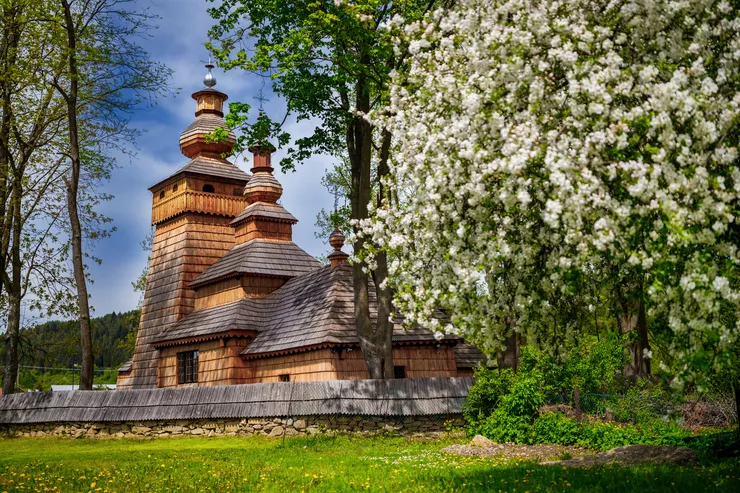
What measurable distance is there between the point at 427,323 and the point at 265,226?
28.4 m

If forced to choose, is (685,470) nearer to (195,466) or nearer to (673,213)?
(673,213)

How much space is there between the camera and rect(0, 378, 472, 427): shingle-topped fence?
72.4 ft

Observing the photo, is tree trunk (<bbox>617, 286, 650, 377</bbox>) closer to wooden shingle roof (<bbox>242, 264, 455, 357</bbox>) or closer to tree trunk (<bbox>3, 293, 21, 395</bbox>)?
wooden shingle roof (<bbox>242, 264, 455, 357</bbox>)

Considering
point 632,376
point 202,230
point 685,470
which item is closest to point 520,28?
point 685,470

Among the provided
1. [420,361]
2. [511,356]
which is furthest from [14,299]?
[511,356]

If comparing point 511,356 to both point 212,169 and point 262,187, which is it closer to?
point 262,187

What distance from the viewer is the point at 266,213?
37594mm

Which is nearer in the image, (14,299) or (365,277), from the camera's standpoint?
(365,277)

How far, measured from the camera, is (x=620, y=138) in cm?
768

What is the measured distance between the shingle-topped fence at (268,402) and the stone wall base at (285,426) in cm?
16

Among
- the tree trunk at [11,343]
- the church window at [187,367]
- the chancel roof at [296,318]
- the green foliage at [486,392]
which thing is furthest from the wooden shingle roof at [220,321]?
the green foliage at [486,392]

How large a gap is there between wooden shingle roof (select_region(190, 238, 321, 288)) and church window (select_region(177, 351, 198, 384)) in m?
3.92

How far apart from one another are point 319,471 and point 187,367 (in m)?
21.9

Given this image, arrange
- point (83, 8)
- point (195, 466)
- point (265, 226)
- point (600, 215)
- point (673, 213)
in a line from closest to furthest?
point (673, 213) → point (600, 215) → point (195, 466) → point (83, 8) → point (265, 226)
